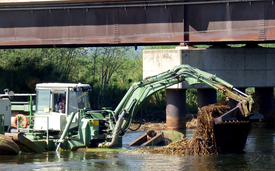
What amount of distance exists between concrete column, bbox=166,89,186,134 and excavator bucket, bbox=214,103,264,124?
9768 millimetres

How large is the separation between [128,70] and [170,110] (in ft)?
46.7

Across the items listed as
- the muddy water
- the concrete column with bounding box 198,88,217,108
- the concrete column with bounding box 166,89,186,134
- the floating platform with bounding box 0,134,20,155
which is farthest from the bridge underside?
the floating platform with bounding box 0,134,20,155

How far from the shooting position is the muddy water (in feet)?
42.2

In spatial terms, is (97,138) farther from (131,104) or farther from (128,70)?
(128,70)

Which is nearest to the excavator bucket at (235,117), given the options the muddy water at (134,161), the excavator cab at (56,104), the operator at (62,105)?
the muddy water at (134,161)

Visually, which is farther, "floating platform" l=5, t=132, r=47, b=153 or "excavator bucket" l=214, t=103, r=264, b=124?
"floating platform" l=5, t=132, r=47, b=153

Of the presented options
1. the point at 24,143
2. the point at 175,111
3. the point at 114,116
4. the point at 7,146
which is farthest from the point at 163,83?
the point at 175,111

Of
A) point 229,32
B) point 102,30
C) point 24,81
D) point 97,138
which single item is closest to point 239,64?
point 229,32

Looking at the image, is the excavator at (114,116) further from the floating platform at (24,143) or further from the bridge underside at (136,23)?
the bridge underside at (136,23)

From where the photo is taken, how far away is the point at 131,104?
54.9 ft

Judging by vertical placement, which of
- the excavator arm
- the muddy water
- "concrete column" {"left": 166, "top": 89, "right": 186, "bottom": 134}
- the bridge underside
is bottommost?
the muddy water

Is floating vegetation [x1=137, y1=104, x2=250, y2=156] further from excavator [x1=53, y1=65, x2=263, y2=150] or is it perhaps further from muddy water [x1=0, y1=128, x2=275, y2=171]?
excavator [x1=53, y1=65, x2=263, y2=150]

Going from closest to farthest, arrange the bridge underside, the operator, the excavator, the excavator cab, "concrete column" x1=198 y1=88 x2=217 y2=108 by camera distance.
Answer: the excavator → the excavator cab → the operator → the bridge underside → "concrete column" x1=198 y1=88 x2=217 y2=108

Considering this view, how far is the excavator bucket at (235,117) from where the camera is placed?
46.8ft
